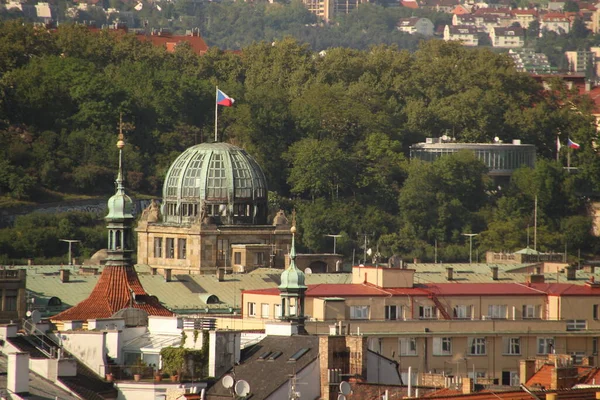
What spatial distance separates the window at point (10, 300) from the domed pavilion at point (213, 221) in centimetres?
2857

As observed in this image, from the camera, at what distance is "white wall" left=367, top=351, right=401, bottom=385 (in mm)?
78625

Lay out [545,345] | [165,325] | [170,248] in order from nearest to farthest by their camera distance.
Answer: [165,325] → [545,345] → [170,248]

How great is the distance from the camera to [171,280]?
12438cm

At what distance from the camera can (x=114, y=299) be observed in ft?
321

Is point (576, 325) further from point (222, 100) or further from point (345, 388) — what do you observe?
point (222, 100)

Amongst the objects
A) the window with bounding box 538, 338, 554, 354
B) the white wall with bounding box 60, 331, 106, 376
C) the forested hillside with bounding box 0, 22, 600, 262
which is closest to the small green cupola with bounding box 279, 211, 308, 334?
the white wall with bounding box 60, 331, 106, 376

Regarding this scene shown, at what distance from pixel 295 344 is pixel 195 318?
5.92 meters

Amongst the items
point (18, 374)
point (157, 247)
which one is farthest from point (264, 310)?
point (18, 374)

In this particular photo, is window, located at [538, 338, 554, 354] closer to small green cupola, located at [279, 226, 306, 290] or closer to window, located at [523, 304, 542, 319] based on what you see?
window, located at [523, 304, 542, 319]

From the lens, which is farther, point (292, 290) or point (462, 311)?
point (462, 311)

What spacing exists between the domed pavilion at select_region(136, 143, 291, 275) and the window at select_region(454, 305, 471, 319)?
84.1 feet

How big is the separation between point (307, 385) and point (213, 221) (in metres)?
64.7

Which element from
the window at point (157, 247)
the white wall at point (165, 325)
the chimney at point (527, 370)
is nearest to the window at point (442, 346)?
the white wall at point (165, 325)

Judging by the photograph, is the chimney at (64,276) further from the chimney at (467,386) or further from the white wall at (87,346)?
the chimney at (467,386)
